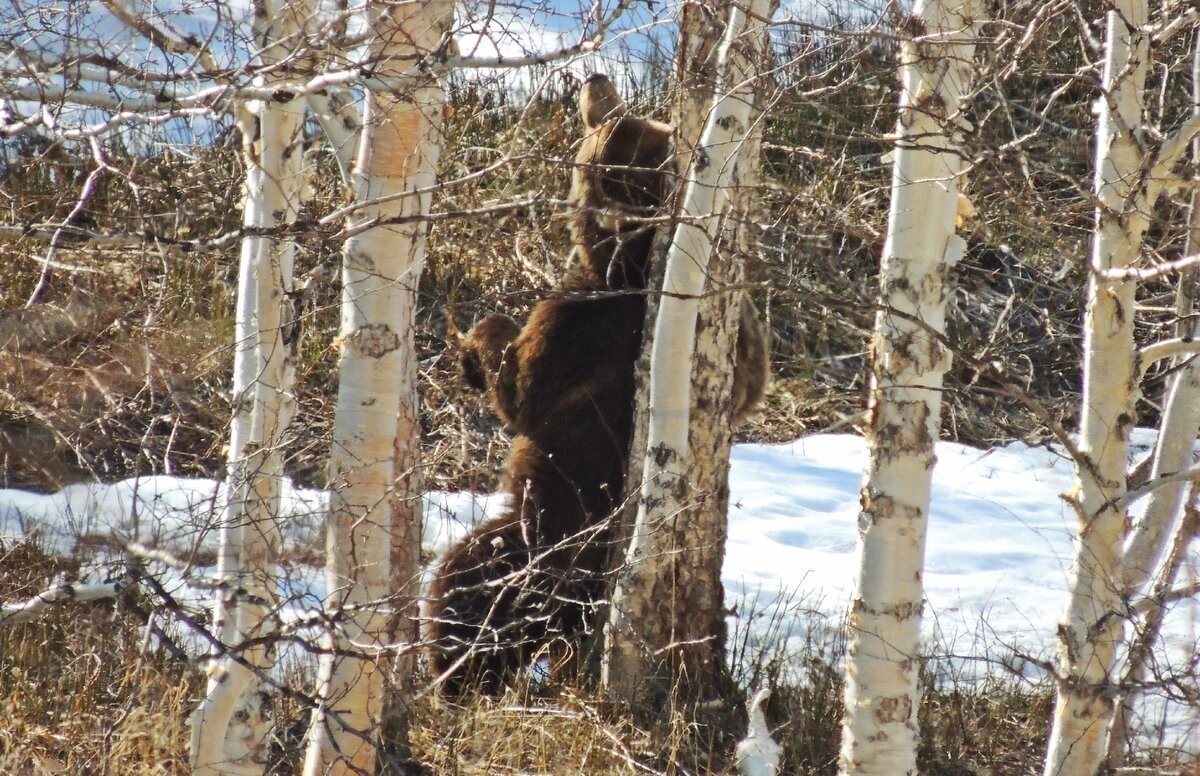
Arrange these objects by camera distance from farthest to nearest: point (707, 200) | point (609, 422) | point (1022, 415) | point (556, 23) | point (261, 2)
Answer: point (1022, 415) < point (609, 422) < point (707, 200) < point (556, 23) < point (261, 2)

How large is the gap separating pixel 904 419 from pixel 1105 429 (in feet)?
1.74

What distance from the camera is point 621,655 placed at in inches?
182

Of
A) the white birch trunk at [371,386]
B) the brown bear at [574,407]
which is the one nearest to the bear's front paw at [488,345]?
the brown bear at [574,407]

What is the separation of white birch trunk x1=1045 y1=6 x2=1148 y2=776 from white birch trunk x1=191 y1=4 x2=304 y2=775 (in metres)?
2.05

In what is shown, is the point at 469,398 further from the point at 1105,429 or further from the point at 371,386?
the point at 1105,429

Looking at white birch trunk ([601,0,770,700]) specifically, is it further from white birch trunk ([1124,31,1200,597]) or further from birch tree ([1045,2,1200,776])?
white birch trunk ([1124,31,1200,597])

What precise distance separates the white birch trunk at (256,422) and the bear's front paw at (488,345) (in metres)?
2.52

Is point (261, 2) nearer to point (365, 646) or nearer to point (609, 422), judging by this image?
point (365, 646)

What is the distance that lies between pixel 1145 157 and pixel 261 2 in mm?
2214

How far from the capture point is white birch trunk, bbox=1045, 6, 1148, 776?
9.91ft

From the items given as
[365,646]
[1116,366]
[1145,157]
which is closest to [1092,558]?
[1116,366]

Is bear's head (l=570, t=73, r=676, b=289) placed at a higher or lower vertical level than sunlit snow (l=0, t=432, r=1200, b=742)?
higher

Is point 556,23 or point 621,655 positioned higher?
point 556,23

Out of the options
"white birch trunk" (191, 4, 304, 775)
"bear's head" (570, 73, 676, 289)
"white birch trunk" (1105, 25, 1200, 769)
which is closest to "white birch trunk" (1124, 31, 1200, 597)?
"white birch trunk" (1105, 25, 1200, 769)
